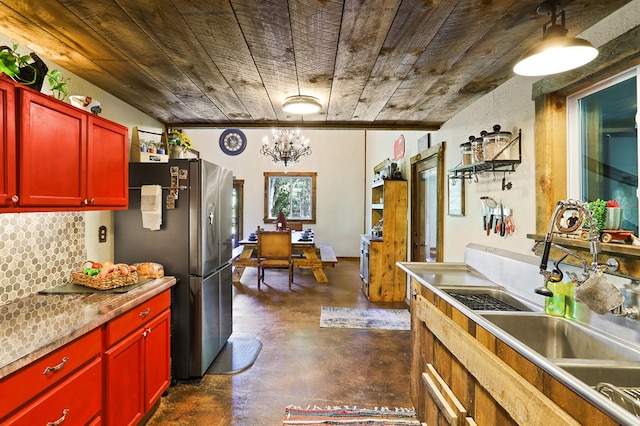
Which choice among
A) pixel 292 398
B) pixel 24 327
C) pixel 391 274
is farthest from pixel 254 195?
pixel 24 327

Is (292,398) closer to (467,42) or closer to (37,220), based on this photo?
(37,220)

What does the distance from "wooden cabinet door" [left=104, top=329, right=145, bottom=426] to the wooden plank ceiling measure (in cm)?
158

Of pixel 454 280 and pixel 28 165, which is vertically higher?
pixel 28 165

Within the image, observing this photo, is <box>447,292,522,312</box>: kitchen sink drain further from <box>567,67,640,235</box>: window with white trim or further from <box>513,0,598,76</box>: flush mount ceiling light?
<box>513,0,598,76</box>: flush mount ceiling light

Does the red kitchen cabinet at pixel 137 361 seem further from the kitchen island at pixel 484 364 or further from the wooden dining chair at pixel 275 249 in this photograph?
the wooden dining chair at pixel 275 249

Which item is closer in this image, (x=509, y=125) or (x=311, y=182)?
(x=509, y=125)

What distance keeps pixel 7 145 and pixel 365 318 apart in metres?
3.52

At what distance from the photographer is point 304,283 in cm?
565

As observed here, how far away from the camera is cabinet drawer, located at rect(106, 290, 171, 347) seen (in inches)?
65.2

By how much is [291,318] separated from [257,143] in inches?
207

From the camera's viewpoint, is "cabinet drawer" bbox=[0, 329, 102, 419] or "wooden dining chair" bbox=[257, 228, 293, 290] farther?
"wooden dining chair" bbox=[257, 228, 293, 290]

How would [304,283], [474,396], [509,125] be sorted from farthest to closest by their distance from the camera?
[304,283]
[509,125]
[474,396]

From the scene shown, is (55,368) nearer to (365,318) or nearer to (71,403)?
(71,403)

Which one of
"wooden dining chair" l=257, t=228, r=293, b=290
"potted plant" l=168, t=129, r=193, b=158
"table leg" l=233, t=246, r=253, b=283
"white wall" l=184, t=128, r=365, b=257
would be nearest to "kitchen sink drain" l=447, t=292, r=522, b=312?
"potted plant" l=168, t=129, r=193, b=158
